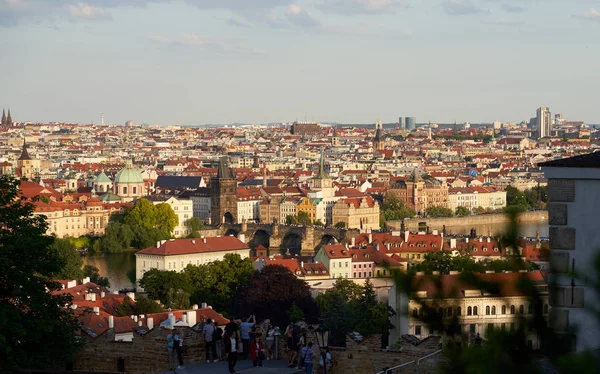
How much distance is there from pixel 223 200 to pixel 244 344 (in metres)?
48.8

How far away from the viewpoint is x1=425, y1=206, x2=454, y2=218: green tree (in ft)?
199

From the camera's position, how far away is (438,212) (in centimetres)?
6103

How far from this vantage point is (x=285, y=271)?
2470 centimetres

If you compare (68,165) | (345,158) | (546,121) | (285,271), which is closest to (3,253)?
(285,271)

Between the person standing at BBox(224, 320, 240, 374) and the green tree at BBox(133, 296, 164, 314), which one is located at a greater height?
the person standing at BBox(224, 320, 240, 374)

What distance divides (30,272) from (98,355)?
102cm

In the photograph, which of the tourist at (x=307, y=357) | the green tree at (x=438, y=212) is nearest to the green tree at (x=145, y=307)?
the tourist at (x=307, y=357)

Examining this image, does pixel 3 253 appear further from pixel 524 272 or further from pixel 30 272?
pixel 524 272

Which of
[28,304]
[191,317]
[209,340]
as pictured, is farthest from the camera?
[191,317]

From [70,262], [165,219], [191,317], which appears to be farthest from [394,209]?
[191,317]

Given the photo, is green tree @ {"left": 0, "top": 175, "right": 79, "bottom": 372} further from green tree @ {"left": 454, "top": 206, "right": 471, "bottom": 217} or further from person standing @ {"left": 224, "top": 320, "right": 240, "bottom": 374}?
green tree @ {"left": 454, "top": 206, "right": 471, "bottom": 217}

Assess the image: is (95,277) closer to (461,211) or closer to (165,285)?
(165,285)

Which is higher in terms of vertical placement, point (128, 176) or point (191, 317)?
point (191, 317)

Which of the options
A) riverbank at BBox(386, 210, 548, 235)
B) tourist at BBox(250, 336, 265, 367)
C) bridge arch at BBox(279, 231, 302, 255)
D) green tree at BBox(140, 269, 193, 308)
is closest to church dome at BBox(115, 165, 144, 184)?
riverbank at BBox(386, 210, 548, 235)
